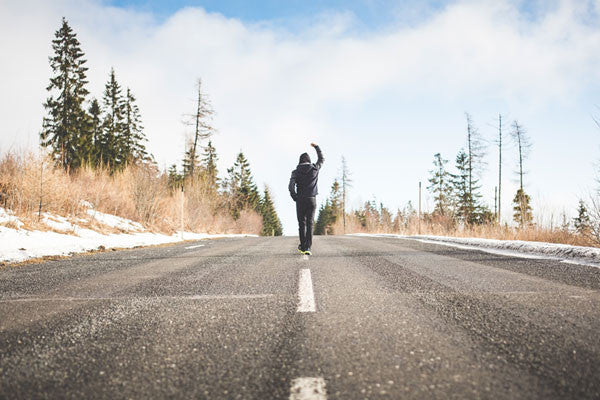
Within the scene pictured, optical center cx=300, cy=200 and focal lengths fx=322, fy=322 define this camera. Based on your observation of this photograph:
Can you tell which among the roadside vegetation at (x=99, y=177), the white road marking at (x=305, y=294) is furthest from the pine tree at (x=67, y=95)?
the white road marking at (x=305, y=294)

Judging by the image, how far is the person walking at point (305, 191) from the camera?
7609 millimetres

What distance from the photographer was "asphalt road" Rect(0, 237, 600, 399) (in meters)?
1.47

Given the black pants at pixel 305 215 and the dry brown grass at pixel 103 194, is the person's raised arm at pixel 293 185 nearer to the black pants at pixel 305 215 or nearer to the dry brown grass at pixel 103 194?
the black pants at pixel 305 215

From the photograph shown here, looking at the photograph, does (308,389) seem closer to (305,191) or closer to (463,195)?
(305,191)

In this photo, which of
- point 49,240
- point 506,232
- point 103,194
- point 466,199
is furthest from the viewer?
point 466,199

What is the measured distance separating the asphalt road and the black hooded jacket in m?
3.77

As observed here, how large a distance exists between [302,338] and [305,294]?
4.05 ft

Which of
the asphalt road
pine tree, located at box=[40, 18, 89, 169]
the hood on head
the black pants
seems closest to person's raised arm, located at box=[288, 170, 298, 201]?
the black pants

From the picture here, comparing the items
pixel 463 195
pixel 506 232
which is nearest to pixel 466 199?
pixel 463 195

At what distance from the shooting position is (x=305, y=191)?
7.67m

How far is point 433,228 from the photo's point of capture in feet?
67.1

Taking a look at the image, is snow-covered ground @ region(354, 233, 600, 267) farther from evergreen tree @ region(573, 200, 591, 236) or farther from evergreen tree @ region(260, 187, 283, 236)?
evergreen tree @ region(260, 187, 283, 236)

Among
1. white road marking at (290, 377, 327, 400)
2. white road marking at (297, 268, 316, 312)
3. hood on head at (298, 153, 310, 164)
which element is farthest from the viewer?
hood on head at (298, 153, 310, 164)

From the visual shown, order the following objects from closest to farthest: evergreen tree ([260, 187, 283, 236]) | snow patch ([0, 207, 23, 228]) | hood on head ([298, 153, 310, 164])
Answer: hood on head ([298, 153, 310, 164]) → snow patch ([0, 207, 23, 228]) → evergreen tree ([260, 187, 283, 236])
